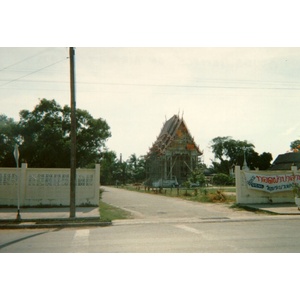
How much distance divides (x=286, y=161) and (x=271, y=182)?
2432 inches

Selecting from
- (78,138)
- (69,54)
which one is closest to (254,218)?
(69,54)

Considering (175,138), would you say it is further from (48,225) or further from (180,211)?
(48,225)

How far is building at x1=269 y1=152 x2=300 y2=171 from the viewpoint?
7079 centimetres

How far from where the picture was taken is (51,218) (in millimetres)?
12273

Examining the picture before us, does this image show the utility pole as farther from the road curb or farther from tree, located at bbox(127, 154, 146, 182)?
tree, located at bbox(127, 154, 146, 182)

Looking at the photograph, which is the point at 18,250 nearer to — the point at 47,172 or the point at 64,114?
the point at 47,172

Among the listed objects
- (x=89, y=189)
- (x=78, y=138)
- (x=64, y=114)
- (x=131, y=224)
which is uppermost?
(x=64, y=114)

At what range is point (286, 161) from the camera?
242ft

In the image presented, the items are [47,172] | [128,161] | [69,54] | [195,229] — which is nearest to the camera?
[195,229]

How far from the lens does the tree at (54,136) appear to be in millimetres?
31297

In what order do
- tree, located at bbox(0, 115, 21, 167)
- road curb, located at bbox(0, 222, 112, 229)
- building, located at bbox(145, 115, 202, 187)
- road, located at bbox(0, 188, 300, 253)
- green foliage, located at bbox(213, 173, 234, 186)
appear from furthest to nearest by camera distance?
building, located at bbox(145, 115, 202, 187) < green foliage, located at bbox(213, 173, 234, 186) < tree, located at bbox(0, 115, 21, 167) < road curb, located at bbox(0, 222, 112, 229) < road, located at bbox(0, 188, 300, 253)

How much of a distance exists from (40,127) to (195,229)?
27.6m

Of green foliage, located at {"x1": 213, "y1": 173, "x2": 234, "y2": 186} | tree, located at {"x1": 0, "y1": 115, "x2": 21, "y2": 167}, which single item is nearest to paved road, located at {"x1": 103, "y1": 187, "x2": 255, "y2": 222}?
tree, located at {"x1": 0, "y1": 115, "x2": 21, "y2": 167}

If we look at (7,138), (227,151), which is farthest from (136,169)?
(7,138)
